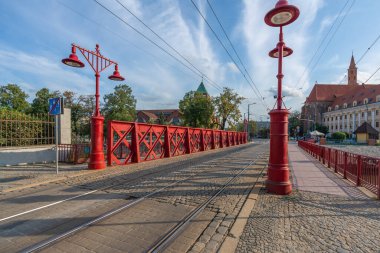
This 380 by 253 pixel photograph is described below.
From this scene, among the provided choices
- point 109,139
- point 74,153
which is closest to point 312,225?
point 109,139

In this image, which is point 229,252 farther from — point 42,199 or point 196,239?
point 42,199

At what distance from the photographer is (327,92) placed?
92750 millimetres

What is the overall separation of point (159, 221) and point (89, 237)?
1202 mm

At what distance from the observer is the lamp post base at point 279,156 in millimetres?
5996

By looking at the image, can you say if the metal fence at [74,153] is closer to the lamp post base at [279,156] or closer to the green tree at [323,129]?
the lamp post base at [279,156]

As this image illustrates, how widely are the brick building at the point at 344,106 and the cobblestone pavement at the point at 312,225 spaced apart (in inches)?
2846

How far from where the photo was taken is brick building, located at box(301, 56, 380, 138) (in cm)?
6825

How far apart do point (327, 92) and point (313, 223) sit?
344 feet

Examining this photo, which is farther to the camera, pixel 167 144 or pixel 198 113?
pixel 198 113

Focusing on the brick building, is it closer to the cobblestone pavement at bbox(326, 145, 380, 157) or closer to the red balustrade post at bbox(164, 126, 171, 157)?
the cobblestone pavement at bbox(326, 145, 380, 157)

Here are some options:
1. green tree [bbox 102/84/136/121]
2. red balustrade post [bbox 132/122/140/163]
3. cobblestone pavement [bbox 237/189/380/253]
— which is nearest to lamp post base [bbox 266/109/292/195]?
cobblestone pavement [bbox 237/189/380/253]

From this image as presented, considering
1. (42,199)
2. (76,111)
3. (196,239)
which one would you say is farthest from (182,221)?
(76,111)

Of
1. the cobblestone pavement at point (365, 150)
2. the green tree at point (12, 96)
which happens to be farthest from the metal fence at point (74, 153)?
the green tree at point (12, 96)

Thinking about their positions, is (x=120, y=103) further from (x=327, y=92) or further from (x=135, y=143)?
(x=327, y=92)
